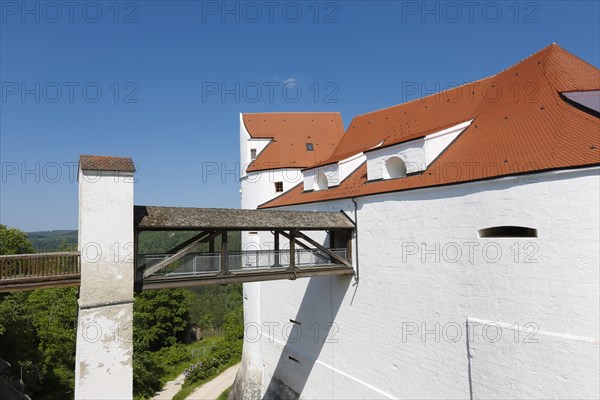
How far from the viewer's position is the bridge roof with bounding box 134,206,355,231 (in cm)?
829

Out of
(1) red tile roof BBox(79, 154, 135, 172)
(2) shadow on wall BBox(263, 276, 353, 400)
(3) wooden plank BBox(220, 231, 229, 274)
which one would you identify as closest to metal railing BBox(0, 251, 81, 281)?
(1) red tile roof BBox(79, 154, 135, 172)

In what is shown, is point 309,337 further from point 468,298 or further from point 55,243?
point 55,243

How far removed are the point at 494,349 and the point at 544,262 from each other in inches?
81.1

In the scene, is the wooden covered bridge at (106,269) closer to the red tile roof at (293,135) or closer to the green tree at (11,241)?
the red tile roof at (293,135)

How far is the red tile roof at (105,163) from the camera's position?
23.8 feet

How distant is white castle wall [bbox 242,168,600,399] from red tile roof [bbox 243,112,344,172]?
22.2ft

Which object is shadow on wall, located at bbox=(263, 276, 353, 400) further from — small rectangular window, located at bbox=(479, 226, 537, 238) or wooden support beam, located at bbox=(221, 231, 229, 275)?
small rectangular window, located at bbox=(479, 226, 537, 238)

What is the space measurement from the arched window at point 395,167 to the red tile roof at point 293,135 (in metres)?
7.92

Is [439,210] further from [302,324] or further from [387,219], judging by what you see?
[302,324]

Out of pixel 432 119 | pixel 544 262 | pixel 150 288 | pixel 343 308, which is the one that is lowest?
pixel 343 308

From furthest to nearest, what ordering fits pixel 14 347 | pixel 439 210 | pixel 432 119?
pixel 14 347 < pixel 432 119 < pixel 439 210

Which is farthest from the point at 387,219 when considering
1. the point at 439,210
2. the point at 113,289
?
the point at 113,289

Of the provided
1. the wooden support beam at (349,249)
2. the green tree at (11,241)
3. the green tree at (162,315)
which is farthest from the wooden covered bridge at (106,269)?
the green tree at (162,315)

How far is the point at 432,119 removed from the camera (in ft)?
43.1
